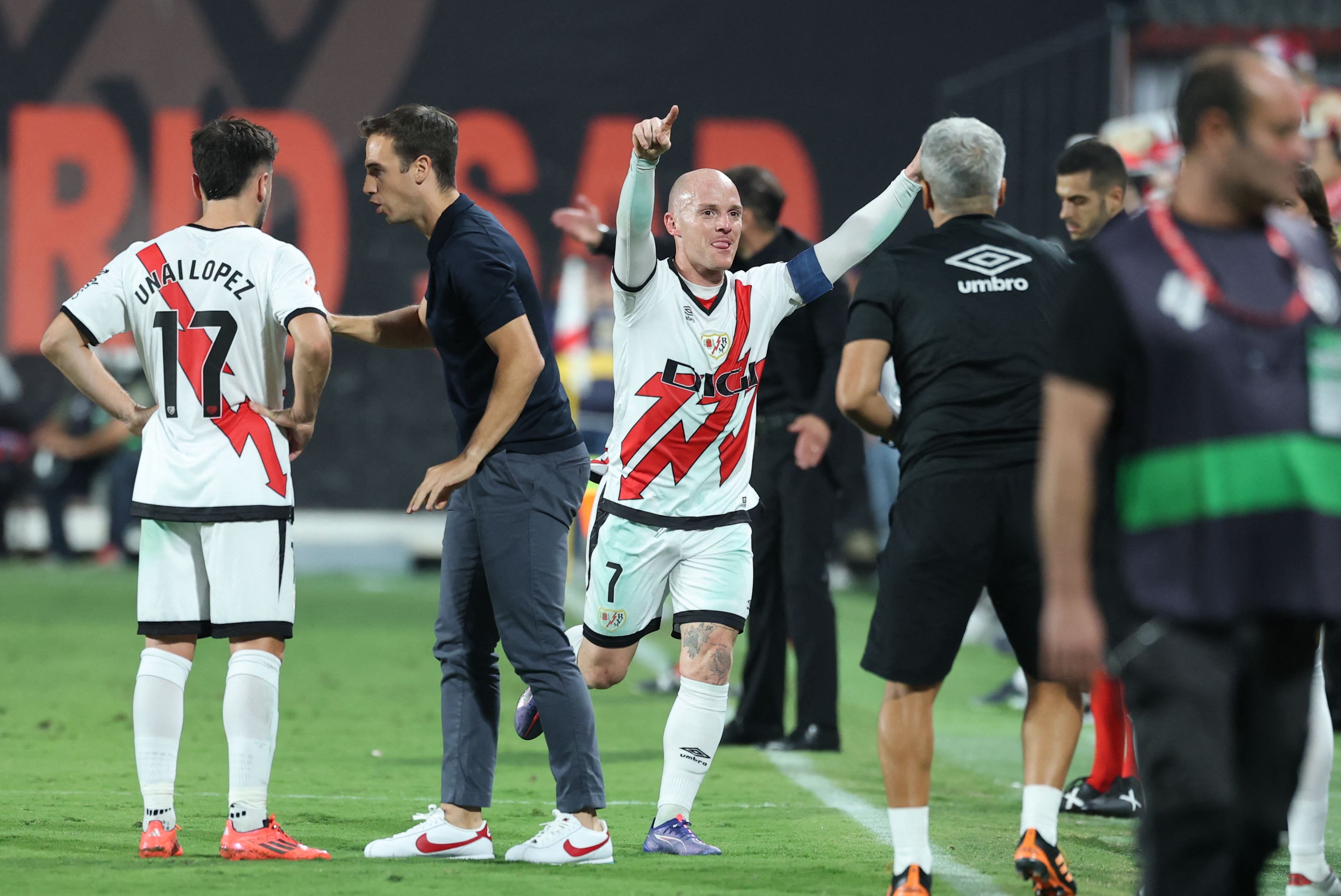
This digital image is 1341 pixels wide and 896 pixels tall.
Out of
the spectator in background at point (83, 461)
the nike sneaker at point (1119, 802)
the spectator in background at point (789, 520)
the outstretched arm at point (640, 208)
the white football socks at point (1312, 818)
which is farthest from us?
the spectator in background at point (83, 461)

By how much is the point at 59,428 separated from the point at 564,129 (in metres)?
5.83

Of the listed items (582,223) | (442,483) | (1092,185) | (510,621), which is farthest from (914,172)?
(510,621)

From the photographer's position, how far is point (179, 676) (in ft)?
16.1

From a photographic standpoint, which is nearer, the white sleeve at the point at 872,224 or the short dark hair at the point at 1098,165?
the white sleeve at the point at 872,224

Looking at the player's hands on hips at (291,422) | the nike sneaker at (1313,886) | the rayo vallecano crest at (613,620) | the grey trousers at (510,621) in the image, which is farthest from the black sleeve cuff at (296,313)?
the nike sneaker at (1313,886)

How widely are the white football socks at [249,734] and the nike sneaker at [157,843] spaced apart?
0.18 m

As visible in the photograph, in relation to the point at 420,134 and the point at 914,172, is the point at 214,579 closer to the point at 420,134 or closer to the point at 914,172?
the point at 420,134

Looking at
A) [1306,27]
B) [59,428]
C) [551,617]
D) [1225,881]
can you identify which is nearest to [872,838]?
[551,617]

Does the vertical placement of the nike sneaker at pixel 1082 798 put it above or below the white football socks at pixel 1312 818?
below

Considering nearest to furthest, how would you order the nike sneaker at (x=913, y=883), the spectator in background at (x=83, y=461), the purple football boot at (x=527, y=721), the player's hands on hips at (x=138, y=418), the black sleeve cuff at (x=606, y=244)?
the nike sneaker at (x=913, y=883)
the player's hands on hips at (x=138, y=418)
the purple football boot at (x=527, y=721)
the black sleeve cuff at (x=606, y=244)
the spectator in background at (x=83, y=461)

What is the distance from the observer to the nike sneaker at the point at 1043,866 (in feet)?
14.4

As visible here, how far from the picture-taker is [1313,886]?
4.60m

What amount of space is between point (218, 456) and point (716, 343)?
1.55 meters

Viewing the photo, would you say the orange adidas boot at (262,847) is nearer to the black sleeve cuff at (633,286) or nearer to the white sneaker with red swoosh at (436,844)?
the white sneaker with red swoosh at (436,844)
